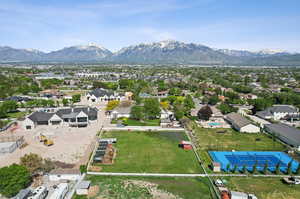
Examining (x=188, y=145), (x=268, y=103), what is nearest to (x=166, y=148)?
(x=188, y=145)

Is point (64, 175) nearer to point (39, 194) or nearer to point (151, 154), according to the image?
point (39, 194)

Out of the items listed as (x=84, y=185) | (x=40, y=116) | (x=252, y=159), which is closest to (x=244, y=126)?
(x=252, y=159)

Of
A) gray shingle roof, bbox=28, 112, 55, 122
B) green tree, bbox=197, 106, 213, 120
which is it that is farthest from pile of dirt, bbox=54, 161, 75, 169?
green tree, bbox=197, 106, 213, 120

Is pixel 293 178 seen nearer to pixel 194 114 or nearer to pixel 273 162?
pixel 273 162

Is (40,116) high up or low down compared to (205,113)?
down

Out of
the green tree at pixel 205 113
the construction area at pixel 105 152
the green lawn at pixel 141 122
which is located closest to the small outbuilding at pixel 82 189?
the construction area at pixel 105 152

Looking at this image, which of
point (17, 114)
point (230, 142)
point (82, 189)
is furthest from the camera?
point (17, 114)

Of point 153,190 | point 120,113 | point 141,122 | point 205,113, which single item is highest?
point 205,113

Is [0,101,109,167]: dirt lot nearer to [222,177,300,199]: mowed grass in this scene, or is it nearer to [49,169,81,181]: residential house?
[49,169,81,181]: residential house
